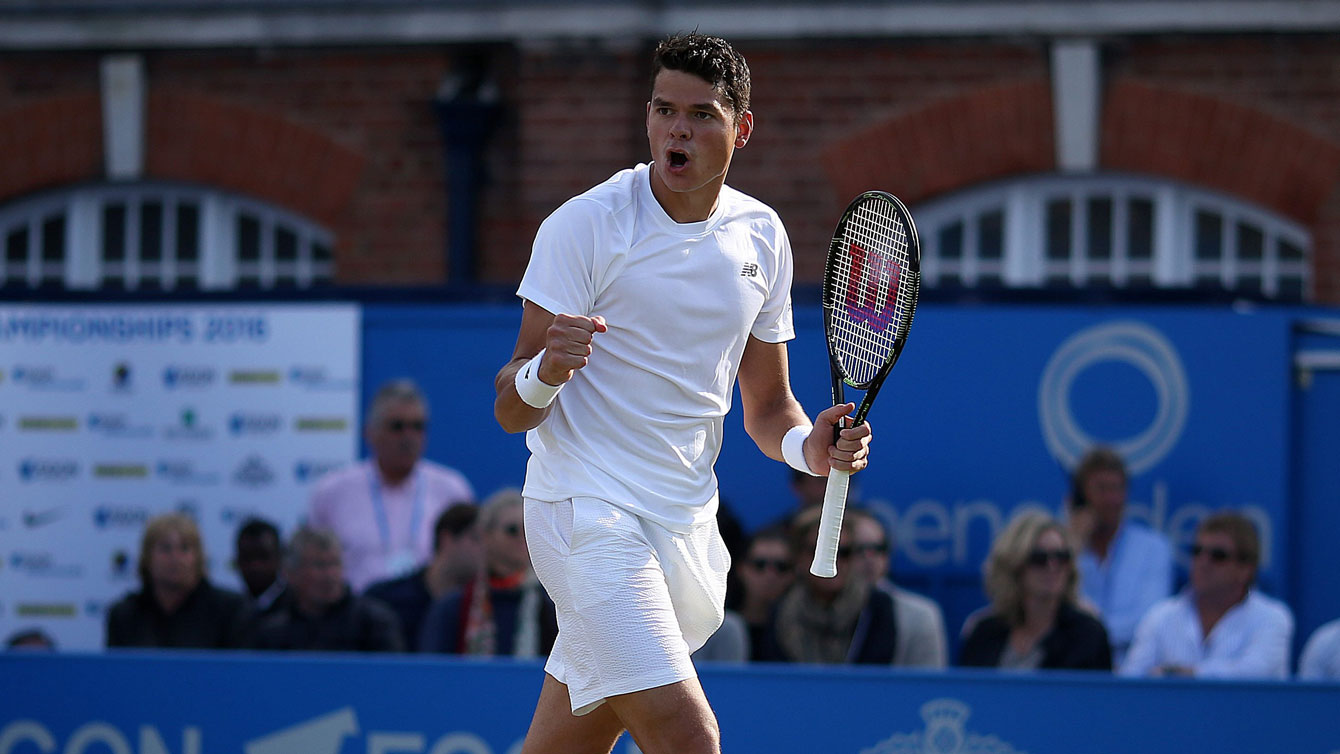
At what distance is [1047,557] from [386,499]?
325cm

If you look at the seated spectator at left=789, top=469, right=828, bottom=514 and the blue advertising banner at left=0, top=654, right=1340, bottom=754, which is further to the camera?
the seated spectator at left=789, top=469, right=828, bottom=514

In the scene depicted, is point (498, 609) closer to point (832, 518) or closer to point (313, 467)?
point (313, 467)

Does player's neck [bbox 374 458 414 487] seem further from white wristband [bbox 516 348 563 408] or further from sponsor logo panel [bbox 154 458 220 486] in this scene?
white wristband [bbox 516 348 563 408]

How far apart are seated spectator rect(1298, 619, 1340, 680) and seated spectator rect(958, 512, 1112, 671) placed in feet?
3.32

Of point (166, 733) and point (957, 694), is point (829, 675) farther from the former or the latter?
point (166, 733)

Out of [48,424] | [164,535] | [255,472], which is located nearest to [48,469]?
[48,424]

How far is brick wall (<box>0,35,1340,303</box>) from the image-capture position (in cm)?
986

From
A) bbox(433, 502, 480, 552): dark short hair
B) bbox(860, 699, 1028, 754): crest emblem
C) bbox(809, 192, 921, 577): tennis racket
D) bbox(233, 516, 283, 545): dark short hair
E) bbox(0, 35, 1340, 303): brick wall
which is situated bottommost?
bbox(860, 699, 1028, 754): crest emblem

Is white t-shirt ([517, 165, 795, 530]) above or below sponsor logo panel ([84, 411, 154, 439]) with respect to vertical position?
above

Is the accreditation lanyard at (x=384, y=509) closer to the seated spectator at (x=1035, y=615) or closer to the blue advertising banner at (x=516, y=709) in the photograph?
the blue advertising banner at (x=516, y=709)

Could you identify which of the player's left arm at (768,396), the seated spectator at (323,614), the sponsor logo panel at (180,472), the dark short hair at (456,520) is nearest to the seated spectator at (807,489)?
the dark short hair at (456,520)

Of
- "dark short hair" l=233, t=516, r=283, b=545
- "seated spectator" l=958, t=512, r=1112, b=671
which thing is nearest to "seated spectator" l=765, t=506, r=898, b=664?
"seated spectator" l=958, t=512, r=1112, b=671

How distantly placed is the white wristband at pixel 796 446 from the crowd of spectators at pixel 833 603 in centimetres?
267

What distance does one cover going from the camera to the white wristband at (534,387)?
11.7 ft
